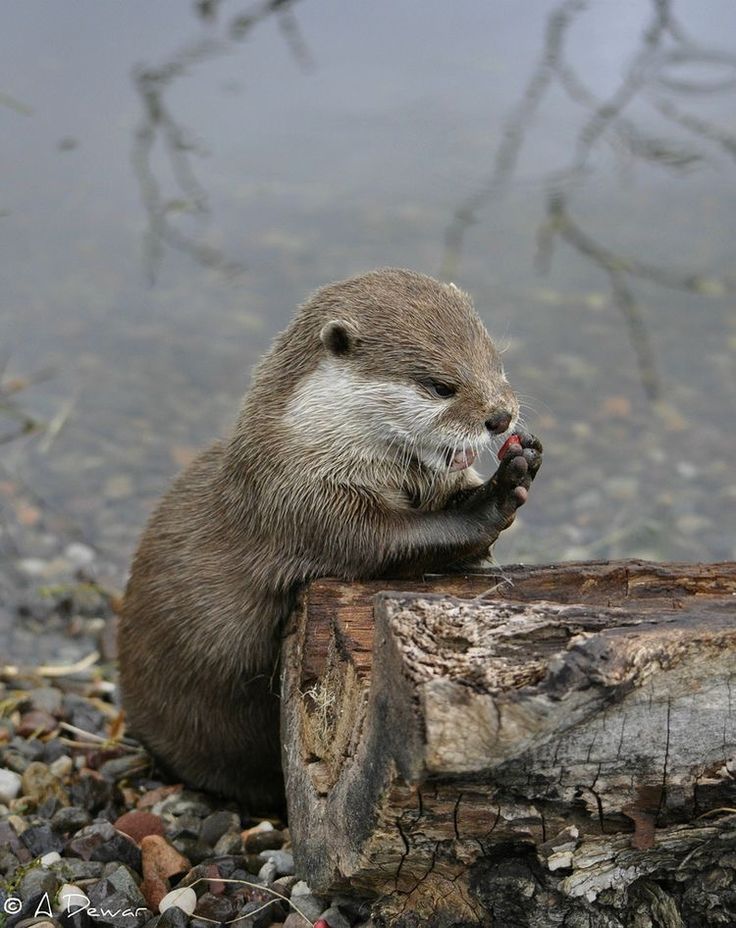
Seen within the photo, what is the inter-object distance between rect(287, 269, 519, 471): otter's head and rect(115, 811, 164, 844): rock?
134cm

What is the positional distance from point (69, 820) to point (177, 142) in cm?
778

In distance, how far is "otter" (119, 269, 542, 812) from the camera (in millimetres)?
3893

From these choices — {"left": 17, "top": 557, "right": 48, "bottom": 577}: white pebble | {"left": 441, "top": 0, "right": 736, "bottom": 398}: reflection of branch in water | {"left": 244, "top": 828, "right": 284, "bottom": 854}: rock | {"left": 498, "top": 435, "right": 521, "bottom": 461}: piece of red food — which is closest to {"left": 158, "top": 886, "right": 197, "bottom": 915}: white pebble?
{"left": 244, "top": 828, "right": 284, "bottom": 854}: rock

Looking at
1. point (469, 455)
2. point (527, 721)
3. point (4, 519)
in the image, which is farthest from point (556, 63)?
point (527, 721)

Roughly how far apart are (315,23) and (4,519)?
7.06 m

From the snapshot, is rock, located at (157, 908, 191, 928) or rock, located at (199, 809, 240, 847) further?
rock, located at (199, 809, 240, 847)

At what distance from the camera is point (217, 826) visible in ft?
13.5

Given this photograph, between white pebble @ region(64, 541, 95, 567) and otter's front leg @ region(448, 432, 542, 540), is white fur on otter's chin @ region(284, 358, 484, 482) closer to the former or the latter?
otter's front leg @ region(448, 432, 542, 540)

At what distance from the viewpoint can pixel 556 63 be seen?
11.5 metres

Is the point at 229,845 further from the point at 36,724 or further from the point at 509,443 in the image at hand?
the point at 509,443

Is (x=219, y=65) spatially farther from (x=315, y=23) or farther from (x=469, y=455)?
(x=469, y=455)

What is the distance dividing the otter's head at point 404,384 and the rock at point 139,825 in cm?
134

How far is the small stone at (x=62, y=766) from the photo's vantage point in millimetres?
4625

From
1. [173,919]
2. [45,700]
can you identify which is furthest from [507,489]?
[45,700]
